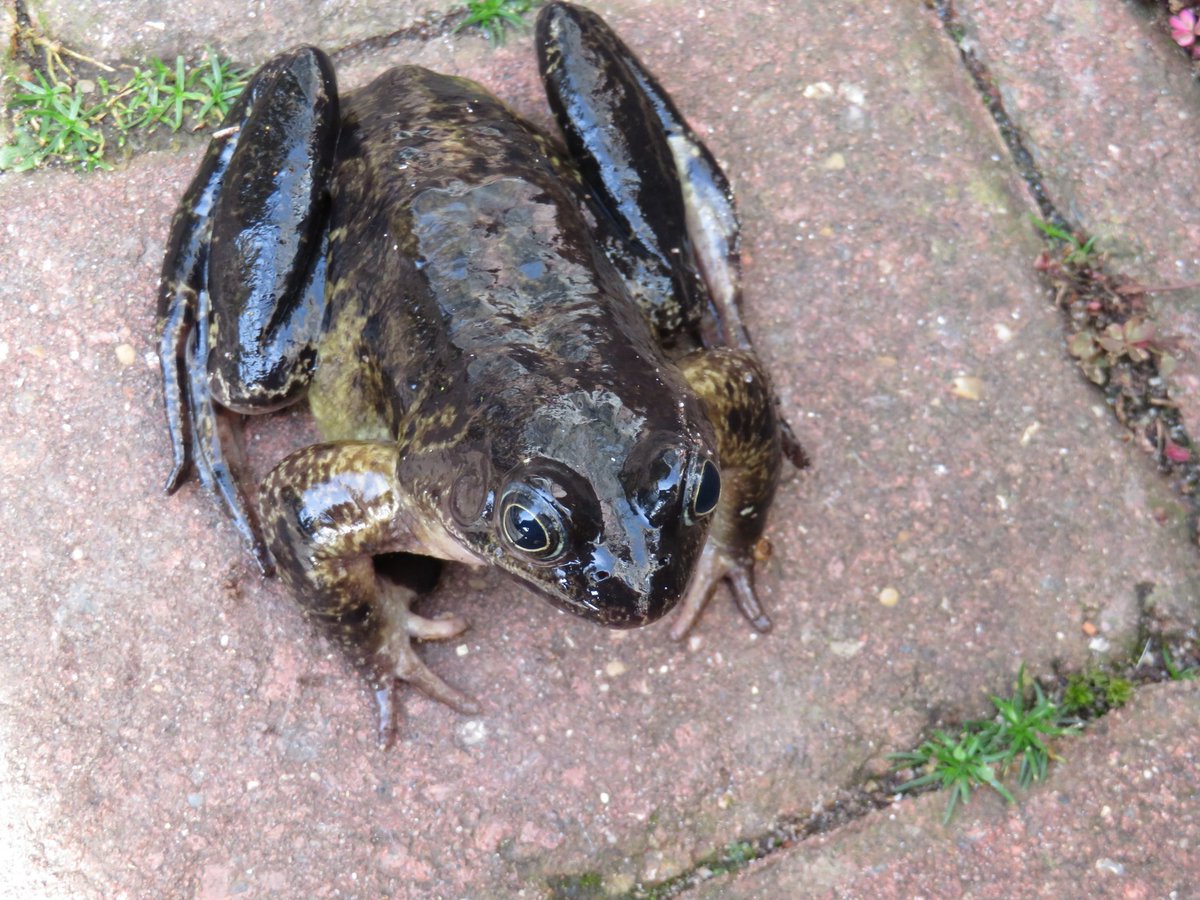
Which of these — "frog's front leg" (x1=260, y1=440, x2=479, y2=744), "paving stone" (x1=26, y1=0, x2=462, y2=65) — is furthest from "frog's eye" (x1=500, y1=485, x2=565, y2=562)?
"paving stone" (x1=26, y1=0, x2=462, y2=65)

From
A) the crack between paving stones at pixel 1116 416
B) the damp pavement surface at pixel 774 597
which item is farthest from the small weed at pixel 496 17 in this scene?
the crack between paving stones at pixel 1116 416

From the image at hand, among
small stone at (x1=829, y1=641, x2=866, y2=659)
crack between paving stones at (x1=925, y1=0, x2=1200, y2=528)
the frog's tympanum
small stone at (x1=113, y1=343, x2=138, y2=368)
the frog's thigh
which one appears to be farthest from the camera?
small stone at (x1=113, y1=343, x2=138, y2=368)

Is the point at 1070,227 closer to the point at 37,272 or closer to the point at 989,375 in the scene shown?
the point at 989,375

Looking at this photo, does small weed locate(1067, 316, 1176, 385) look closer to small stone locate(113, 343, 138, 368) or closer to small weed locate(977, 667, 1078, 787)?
small weed locate(977, 667, 1078, 787)

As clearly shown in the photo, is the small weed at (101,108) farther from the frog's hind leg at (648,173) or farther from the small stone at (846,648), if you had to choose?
the small stone at (846,648)

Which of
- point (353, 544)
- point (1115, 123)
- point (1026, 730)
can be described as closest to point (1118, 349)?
point (1115, 123)

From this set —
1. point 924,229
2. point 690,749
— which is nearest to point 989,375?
point 924,229
